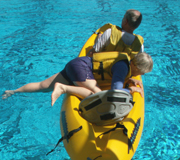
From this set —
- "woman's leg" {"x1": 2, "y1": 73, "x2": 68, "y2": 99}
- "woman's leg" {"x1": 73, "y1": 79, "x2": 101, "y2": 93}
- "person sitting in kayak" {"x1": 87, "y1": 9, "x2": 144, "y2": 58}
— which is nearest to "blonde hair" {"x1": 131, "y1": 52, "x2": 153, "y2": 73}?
"person sitting in kayak" {"x1": 87, "y1": 9, "x2": 144, "y2": 58}

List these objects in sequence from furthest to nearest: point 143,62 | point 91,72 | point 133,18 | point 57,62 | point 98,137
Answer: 1. point 57,62
2. point 133,18
3. point 91,72
4. point 143,62
5. point 98,137

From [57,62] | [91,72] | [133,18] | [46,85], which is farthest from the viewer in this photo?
[57,62]

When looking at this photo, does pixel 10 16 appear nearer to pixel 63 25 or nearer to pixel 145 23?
pixel 63 25

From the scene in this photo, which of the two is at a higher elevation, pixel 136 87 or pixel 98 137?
pixel 136 87

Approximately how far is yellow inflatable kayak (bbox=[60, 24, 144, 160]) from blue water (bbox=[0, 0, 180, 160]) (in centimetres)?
51

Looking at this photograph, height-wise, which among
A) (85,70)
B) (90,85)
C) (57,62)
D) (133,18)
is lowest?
(57,62)

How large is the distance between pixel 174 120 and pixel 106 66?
1.28 m

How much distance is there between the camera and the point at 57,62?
13.1ft

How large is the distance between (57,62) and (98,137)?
2480mm

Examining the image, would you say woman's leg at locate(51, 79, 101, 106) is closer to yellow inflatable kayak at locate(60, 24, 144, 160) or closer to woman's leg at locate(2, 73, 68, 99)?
yellow inflatable kayak at locate(60, 24, 144, 160)

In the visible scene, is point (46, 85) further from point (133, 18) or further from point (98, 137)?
point (133, 18)

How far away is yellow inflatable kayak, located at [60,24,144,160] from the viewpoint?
1616mm

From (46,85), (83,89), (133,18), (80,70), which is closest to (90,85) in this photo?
(83,89)

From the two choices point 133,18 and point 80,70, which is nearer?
point 80,70
